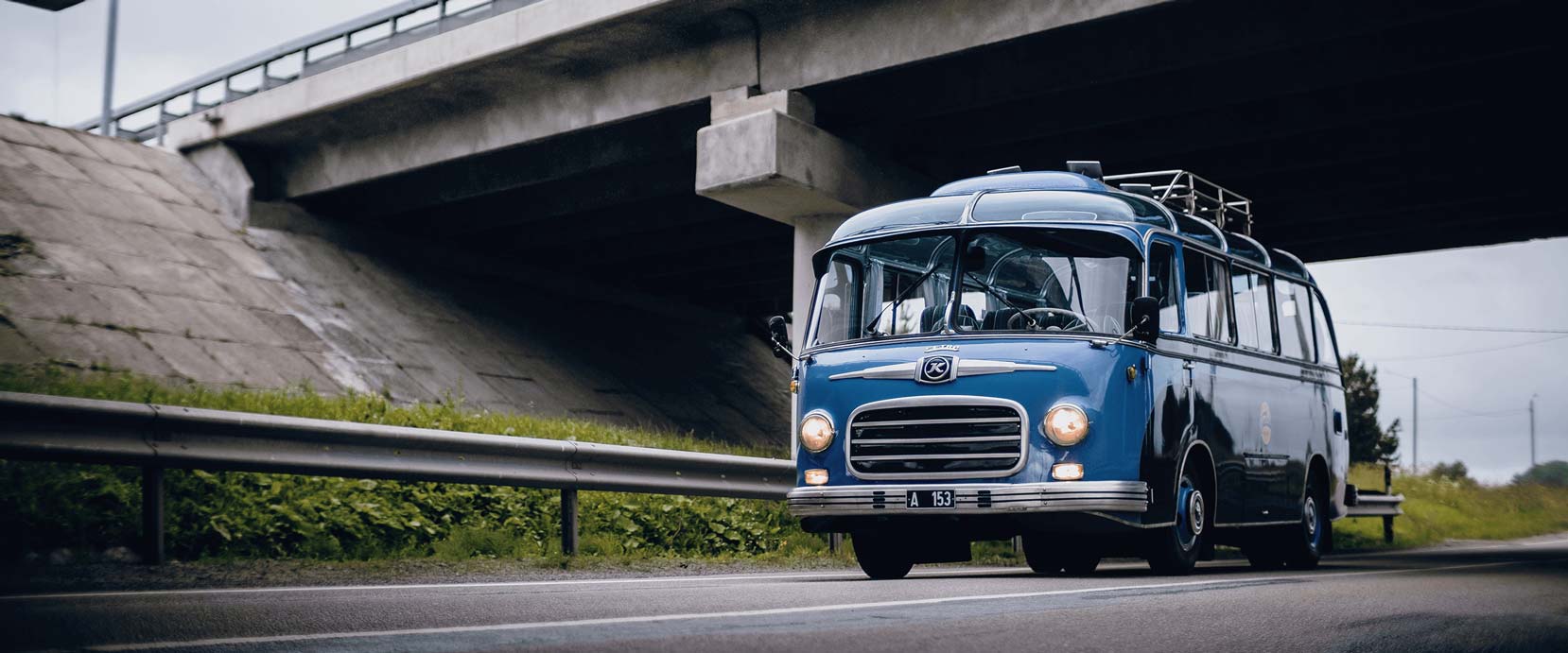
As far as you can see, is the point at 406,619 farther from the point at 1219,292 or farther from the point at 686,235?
the point at 686,235

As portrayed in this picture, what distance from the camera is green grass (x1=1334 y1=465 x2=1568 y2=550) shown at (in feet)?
84.8

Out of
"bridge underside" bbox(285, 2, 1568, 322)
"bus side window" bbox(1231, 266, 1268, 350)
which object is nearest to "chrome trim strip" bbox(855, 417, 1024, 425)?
"bus side window" bbox(1231, 266, 1268, 350)

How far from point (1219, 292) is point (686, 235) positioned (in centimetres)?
1766

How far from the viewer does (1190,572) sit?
1056cm

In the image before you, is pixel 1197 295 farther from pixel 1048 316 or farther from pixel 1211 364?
pixel 1048 316

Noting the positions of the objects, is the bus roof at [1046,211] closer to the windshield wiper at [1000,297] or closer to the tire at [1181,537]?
the windshield wiper at [1000,297]

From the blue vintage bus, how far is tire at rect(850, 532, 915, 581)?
1cm

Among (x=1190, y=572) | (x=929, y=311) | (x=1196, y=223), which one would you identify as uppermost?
(x=1196, y=223)

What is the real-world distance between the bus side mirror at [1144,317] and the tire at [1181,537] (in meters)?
1.13

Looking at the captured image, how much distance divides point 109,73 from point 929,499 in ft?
96.6

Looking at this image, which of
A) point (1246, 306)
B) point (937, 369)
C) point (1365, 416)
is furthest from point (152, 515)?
point (1365, 416)

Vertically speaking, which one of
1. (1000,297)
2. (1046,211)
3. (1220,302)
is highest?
(1046,211)

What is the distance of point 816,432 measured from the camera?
32.6 feet

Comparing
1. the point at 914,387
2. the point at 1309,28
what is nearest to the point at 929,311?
the point at 914,387
